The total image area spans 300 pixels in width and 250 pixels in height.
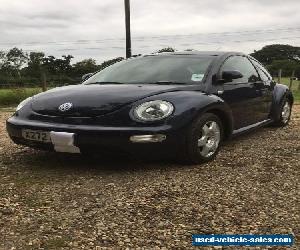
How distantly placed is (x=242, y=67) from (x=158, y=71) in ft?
4.27

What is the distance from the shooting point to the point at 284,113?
7.23 m

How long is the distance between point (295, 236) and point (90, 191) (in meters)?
1.63

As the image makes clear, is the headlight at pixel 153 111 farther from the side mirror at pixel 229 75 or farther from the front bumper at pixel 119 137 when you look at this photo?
the side mirror at pixel 229 75

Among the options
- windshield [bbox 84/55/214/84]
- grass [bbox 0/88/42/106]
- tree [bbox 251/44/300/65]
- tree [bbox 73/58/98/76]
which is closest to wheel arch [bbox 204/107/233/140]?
windshield [bbox 84/55/214/84]

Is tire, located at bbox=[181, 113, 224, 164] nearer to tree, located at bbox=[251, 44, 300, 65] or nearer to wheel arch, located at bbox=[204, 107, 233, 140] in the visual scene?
wheel arch, located at bbox=[204, 107, 233, 140]

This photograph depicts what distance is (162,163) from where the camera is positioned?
461 centimetres

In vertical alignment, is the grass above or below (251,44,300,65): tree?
below

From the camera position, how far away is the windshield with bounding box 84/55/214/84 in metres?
5.02

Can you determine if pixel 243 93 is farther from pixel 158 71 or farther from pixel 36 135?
pixel 36 135

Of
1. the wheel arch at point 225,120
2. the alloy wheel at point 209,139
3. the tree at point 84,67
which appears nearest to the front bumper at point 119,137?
the alloy wheel at point 209,139

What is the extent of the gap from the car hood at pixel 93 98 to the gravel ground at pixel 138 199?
0.57 meters

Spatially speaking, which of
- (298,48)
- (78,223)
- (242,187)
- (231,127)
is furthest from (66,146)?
(298,48)

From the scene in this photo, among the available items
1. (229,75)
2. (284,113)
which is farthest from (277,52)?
(229,75)

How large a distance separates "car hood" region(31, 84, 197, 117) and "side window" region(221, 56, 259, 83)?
1.02 metres
